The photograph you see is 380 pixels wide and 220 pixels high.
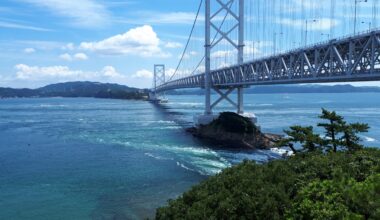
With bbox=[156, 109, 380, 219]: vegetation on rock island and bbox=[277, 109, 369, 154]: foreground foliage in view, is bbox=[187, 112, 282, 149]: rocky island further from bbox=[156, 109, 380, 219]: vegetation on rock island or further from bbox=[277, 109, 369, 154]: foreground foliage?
bbox=[156, 109, 380, 219]: vegetation on rock island

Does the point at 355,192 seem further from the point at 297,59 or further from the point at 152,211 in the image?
the point at 297,59

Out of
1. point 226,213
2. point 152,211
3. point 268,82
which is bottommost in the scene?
point 152,211

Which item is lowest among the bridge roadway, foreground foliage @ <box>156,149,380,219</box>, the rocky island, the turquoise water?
the turquoise water

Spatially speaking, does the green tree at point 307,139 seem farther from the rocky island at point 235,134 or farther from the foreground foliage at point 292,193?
the rocky island at point 235,134

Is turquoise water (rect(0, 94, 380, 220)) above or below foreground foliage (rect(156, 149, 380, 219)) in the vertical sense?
below

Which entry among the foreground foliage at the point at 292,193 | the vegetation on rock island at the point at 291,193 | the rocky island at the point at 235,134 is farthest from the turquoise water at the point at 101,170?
the foreground foliage at the point at 292,193

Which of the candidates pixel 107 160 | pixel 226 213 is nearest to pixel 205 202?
pixel 226 213

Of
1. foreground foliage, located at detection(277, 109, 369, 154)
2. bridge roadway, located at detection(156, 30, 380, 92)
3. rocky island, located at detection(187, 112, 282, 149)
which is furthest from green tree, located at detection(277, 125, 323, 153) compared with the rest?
rocky island, located at detection(187, 112, 282, 149)
